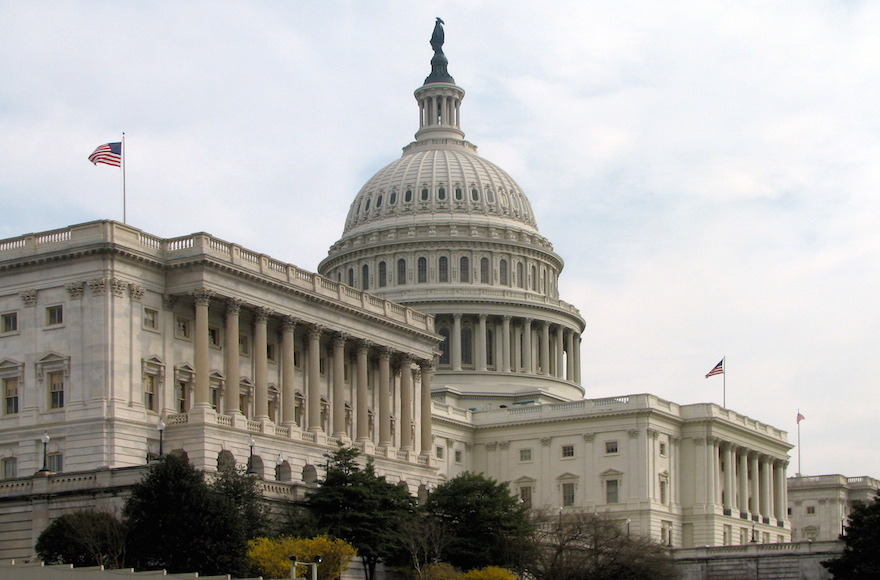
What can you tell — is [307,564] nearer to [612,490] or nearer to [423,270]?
[612,490]

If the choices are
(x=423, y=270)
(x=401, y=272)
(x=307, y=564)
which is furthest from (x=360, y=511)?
(x=401, y=272)

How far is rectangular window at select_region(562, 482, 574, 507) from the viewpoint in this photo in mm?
142125

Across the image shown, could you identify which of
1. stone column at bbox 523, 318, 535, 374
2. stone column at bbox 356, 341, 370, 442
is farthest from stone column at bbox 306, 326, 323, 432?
stone column at bbox 523, 318, 535, 374

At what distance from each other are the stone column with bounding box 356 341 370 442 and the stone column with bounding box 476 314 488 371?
55169mm

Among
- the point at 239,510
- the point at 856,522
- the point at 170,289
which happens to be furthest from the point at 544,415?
the point at 239,510

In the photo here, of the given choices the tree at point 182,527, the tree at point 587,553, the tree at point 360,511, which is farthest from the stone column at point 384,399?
the tree at point 182,527

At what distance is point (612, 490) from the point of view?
140 metres

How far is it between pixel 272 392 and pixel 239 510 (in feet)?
77.9

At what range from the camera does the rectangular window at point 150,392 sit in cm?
9331

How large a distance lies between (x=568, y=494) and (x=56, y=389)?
198ft

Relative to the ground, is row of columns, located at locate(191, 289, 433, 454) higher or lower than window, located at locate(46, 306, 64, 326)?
lower

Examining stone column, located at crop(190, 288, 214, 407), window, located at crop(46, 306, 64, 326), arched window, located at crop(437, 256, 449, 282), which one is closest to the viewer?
window, located at crop(46, 306, 64, 326)

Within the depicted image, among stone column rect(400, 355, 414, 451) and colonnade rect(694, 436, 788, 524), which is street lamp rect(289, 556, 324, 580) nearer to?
stone column rect(400, 355, 414, 451)

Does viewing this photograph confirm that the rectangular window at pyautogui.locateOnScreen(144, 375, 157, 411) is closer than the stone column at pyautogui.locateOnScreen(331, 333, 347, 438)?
Yes
